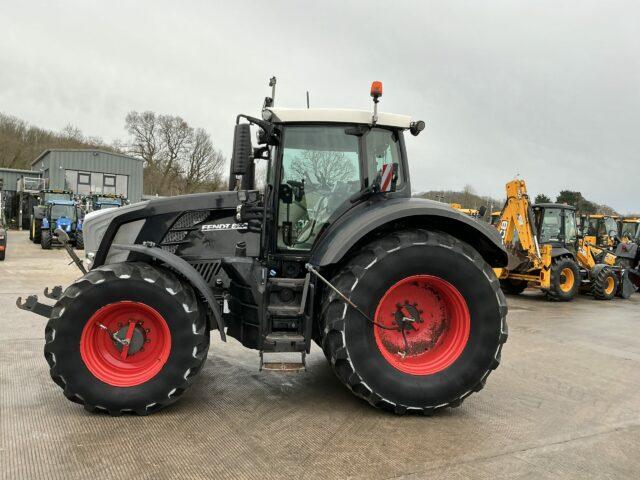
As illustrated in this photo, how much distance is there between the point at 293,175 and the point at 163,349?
162cm

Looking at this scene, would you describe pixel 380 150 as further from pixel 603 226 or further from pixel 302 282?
pixel 603 226

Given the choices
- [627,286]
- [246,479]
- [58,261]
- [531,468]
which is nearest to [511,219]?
[627,286]

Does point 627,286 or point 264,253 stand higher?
point 264,253

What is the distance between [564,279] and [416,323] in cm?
952

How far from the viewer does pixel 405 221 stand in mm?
4105

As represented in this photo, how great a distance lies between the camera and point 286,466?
3.02 metres

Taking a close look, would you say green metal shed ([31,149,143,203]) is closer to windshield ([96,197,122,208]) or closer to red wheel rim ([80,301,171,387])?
windshield ([96,197,122,208])

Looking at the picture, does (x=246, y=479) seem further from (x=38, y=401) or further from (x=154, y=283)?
(x=38, y=401)

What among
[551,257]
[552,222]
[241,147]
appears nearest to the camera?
[241,147]

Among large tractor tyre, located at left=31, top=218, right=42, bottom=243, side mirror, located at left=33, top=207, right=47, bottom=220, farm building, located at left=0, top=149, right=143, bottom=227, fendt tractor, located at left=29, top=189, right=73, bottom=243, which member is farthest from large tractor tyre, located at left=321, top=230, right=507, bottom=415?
farm building, located at left=0, top=149, right=143, bottom=227

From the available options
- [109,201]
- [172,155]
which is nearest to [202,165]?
[172,155]

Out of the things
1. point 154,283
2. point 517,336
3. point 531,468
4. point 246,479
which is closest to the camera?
point 246,479

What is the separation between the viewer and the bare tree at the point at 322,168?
4145 mm

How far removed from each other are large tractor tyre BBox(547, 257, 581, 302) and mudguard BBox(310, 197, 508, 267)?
26.8 feet
